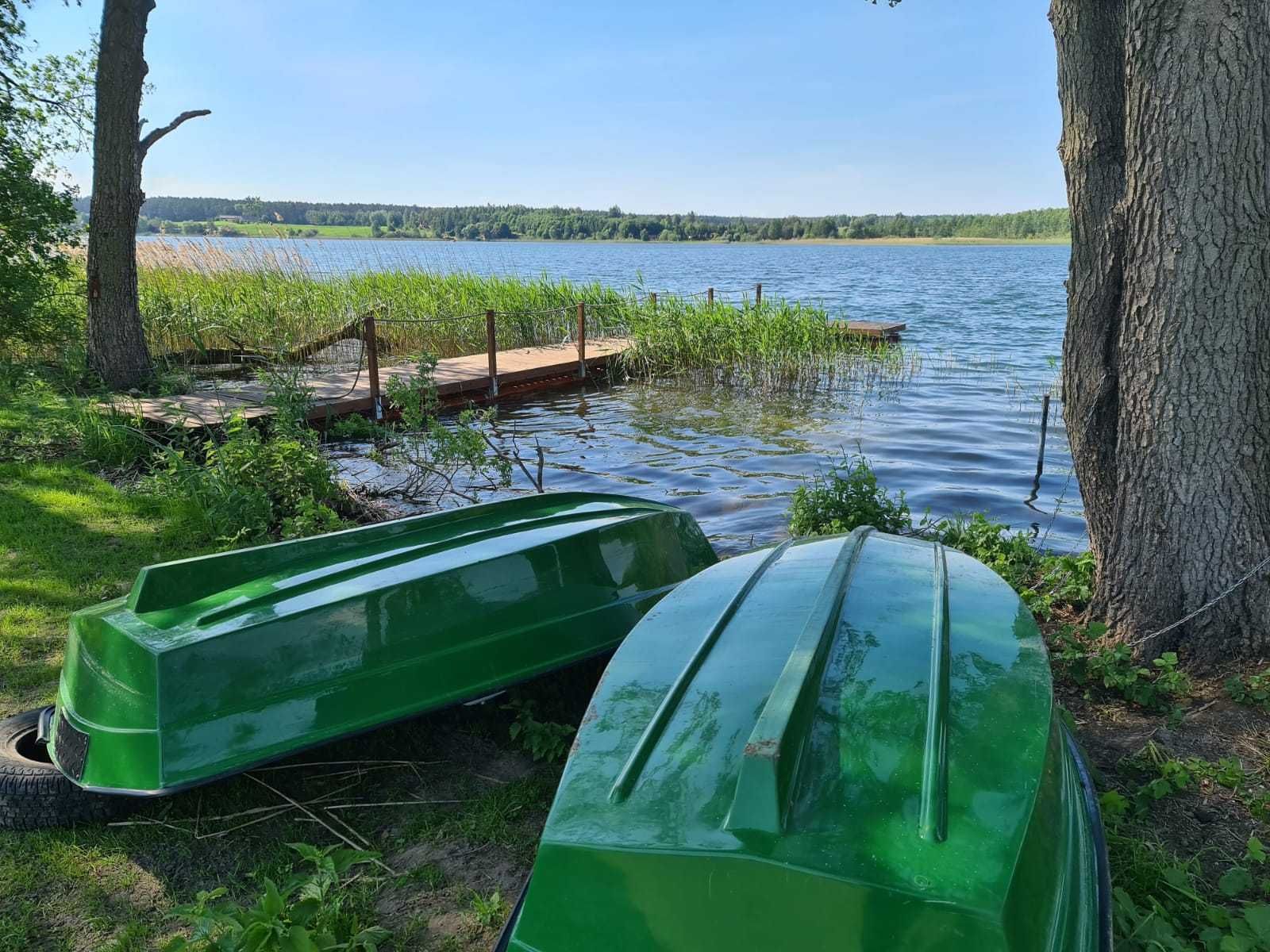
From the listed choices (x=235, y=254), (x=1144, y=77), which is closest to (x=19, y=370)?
(x=235, y=254)

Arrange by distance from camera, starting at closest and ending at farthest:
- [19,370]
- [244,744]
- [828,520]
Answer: [244,744], [828,520], [19,370]

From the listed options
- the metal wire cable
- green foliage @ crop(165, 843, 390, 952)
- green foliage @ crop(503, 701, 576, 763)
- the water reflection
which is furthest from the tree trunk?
the metal wire cable

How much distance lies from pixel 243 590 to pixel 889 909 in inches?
92.1

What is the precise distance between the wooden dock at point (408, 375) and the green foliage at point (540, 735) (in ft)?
16.1

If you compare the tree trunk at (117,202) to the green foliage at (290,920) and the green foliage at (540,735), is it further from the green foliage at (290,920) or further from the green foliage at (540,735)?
the green foliage at (290,920)

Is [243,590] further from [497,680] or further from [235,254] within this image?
[235,254]

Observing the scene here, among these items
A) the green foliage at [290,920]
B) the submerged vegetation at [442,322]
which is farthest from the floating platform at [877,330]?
the green foliage at [290,920]

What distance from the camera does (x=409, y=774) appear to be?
3.21 metres

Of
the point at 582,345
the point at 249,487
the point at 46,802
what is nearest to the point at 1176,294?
the point at 46,802

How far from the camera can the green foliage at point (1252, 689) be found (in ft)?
11.0

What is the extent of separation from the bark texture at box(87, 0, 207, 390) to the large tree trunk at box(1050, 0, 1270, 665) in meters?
9.45

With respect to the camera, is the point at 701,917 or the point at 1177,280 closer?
the point at 701,917

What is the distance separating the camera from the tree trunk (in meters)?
9.59

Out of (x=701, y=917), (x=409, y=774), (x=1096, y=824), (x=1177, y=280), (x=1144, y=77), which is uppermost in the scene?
(x=1144, y=77)
